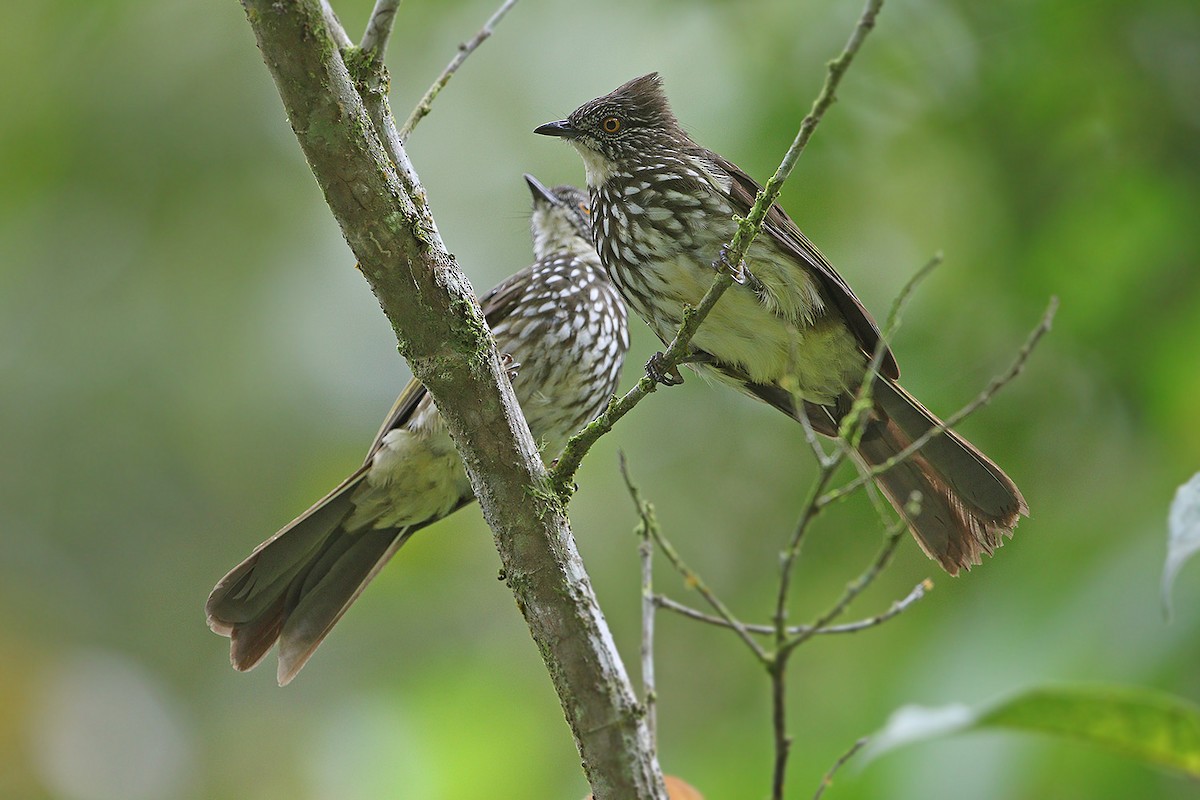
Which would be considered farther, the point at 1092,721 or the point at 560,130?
the point at 560,130

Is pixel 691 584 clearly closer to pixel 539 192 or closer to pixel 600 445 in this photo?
pixel 539 192

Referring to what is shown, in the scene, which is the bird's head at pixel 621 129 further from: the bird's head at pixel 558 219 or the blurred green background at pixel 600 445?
the bird's head at pixel 558 219

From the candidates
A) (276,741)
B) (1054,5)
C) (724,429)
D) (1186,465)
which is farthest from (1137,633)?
(276,741)

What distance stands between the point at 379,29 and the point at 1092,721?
5.72ft

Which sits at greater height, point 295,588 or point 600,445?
point 600,445

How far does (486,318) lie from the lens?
14.8ft

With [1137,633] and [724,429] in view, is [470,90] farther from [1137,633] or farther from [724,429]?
[1137,633]

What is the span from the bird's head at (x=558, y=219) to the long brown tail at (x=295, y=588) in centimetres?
166

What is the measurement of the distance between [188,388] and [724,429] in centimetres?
386

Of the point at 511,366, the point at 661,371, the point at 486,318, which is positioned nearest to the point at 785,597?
the point at 661,371

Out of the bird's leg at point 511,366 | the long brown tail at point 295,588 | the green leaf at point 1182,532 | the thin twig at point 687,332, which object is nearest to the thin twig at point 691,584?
the thin twig at point 687,332

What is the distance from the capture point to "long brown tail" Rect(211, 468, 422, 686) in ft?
11.9

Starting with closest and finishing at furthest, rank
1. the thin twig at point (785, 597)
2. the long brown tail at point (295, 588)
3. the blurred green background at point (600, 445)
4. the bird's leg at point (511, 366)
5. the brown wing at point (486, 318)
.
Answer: the thin twig at point (785, 597) < the blurred green background at point (600, 445) < the long brown tail at point (295, 588) < the bird's leg at point (511, 366) < the brown wing at point (486, 318)

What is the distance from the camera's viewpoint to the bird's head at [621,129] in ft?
12.2
